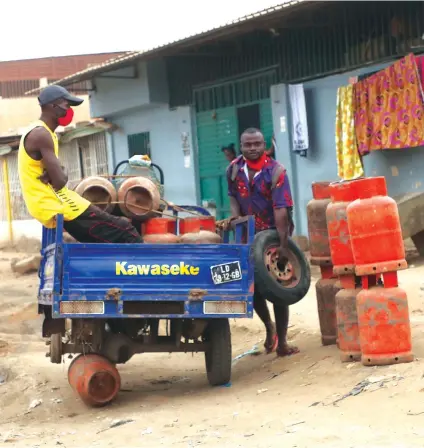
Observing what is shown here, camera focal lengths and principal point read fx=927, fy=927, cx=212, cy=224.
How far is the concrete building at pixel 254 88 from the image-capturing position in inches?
533

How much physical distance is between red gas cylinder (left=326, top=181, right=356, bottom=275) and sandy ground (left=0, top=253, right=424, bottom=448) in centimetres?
72

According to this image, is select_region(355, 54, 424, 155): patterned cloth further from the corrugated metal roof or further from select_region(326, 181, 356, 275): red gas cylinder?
select_region(326, 181, 356, 275): red gas cylinder

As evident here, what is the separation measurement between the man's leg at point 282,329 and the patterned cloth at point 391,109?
17.7 feet

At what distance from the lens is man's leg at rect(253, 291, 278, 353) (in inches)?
310

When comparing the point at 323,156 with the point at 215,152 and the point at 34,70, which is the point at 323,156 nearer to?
the point at 215,152

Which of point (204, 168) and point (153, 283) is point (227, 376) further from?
point (204, 168)

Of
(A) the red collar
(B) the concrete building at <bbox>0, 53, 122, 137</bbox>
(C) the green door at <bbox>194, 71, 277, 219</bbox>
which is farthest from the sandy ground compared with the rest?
(B) the concrete building at <bbox>0, 53, 122, 137</bbox>

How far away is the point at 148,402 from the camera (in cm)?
698

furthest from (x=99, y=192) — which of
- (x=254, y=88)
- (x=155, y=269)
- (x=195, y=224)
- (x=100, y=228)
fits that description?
(x=254, y=88)

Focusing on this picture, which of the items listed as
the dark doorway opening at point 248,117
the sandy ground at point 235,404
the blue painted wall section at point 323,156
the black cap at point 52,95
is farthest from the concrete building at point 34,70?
the black cap at point 52,95

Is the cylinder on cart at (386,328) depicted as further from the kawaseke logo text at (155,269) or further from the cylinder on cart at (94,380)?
the cylinder on cart at (94,380)

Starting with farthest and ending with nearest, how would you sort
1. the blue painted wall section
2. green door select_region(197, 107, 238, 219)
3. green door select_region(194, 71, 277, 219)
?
green door select_region(197, 107, 238, 219), green door select_region(194, 71, 277, 219), the blue painted wall section

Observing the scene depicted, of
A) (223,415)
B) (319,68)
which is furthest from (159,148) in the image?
(223,415)

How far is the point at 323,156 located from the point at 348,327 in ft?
28.1
